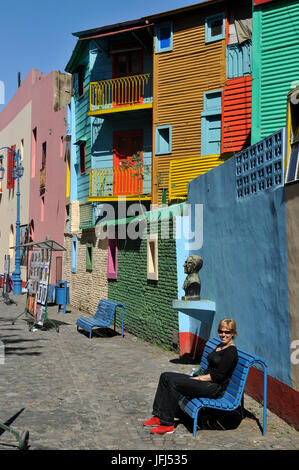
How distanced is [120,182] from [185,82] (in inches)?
189

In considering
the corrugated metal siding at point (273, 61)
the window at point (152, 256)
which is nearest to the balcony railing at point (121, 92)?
the corrugated metal siding at point (273, 61)

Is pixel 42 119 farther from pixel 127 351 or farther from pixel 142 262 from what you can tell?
pixel 127 351

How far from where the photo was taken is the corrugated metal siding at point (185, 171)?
18516 mm

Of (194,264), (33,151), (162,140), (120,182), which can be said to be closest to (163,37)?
(162,140)

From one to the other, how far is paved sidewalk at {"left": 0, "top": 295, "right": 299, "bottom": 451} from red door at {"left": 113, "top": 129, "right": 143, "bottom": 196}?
9054 millimetres

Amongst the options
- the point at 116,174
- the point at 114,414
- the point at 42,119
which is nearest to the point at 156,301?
the point at 114,414

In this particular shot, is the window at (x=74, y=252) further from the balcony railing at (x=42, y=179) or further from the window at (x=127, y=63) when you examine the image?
the balcony railing at (x=42, y=179)

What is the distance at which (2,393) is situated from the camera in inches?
345

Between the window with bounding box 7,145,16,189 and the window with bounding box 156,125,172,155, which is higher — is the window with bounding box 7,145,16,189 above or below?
above

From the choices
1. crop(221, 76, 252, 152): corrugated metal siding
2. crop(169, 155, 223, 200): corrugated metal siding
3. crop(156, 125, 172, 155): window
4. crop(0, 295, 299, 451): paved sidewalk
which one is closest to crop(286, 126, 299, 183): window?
crop(0, 295, 299, 451): paved sidewalk

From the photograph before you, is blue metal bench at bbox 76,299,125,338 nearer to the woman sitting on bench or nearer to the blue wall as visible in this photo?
the blue wall

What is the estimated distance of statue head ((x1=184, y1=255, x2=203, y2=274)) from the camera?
11.1 metres

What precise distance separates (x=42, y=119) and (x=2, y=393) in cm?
2615

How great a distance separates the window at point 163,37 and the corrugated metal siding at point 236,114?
11.8 feet
